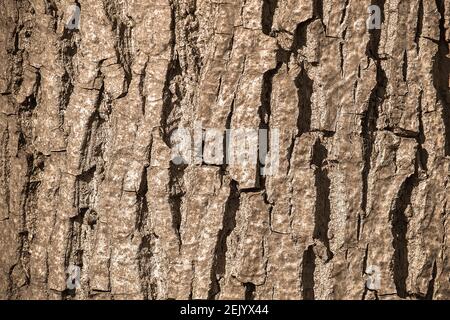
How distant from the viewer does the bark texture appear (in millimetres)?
1438

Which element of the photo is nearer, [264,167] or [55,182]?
[264,167]

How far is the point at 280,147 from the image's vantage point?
1436mm

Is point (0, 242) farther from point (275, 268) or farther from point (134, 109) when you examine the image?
point (275, 268)

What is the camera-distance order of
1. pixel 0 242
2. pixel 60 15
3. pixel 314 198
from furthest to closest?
pixel 0 242 < pixel 60 15 < pixel 314 198

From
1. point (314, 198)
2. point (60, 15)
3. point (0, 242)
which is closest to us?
point (314, 198)

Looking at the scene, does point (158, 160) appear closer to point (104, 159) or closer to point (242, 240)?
point (104, 159)

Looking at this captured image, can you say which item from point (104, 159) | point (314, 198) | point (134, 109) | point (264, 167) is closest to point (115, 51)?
point (134, 109)

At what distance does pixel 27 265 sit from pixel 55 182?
0.24 meters

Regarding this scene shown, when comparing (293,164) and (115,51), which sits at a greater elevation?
(115,51)

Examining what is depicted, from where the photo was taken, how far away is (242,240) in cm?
145

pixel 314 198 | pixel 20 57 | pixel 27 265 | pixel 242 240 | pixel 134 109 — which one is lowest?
pixel 27 265

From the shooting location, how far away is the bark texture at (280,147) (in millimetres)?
1438

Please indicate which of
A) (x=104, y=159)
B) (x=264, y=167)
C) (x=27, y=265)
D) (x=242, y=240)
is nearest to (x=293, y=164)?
(x=264, y=167)

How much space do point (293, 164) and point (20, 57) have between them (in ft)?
2.46
